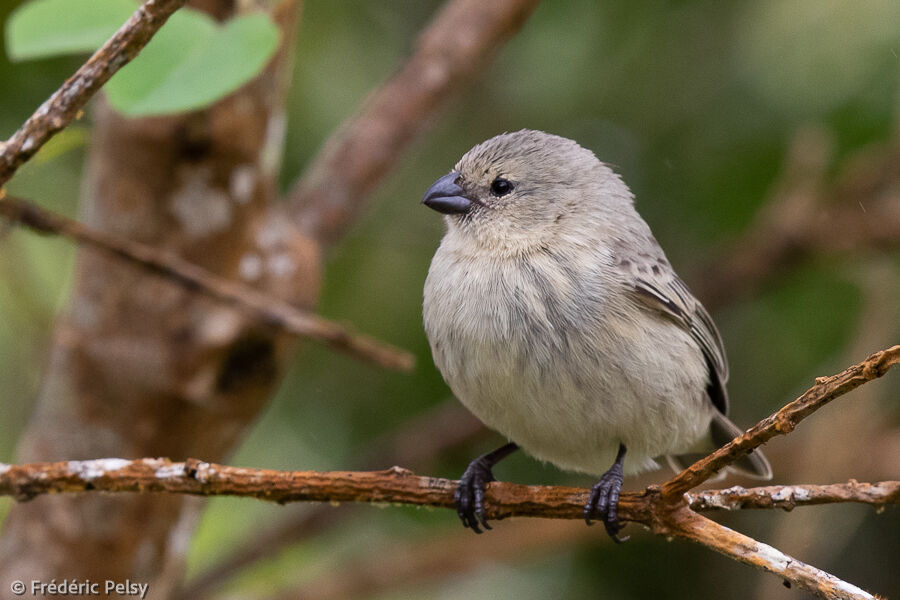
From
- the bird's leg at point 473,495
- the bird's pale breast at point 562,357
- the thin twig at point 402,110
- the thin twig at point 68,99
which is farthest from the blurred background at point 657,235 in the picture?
the thin twig at point 68,99

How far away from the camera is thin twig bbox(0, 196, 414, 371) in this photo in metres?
2.76

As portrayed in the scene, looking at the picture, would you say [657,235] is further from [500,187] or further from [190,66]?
[190,66]

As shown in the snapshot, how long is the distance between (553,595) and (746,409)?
133 cm

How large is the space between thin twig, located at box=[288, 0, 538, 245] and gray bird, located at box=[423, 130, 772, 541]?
0.56 metres

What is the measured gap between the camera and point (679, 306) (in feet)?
10.3

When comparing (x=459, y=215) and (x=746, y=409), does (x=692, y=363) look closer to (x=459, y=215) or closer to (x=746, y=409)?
(x=459, y=215)

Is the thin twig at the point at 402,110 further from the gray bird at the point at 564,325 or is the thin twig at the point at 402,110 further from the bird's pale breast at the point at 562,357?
the bird's pale breast at the point at 562,357

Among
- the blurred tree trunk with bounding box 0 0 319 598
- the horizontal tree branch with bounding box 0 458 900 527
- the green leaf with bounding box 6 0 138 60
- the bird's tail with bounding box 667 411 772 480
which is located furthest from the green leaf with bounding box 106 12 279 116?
the bird's tail with bounding box 667 411 772 480

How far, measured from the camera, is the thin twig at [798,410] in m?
1.64

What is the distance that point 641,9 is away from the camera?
4973 mm

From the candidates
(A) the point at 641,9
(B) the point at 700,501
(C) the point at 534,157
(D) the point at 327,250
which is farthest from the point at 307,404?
(B) the point at 700,501

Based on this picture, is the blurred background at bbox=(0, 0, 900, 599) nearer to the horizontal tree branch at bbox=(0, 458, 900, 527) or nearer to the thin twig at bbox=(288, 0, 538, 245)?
the thin twig at bbox=(288, 0, 538, 245)

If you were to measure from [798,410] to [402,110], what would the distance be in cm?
253

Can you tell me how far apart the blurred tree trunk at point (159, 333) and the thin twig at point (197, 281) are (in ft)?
0.52
